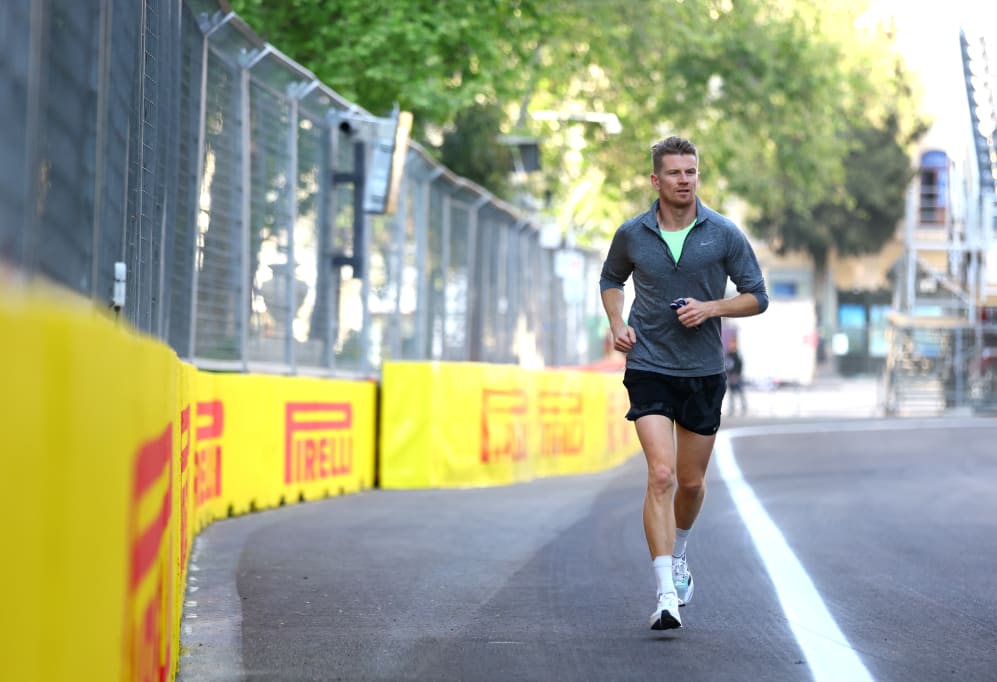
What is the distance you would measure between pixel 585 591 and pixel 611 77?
28.8 meters

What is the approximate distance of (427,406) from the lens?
53.5 feet

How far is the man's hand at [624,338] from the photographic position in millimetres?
7145

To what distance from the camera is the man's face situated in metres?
7.05

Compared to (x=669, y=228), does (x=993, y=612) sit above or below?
below

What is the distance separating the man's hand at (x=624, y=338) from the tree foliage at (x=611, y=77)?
15182 millimetres

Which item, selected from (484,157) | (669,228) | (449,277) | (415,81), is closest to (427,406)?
(449,277)

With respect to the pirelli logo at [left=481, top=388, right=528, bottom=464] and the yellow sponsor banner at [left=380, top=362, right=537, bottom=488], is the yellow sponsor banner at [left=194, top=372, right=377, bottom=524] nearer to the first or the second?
the yellow sponsor banner at [left=380, top=362, right=537, bottom=488]

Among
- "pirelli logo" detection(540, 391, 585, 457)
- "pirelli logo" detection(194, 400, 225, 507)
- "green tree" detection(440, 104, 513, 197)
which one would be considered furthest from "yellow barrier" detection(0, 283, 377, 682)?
"green tree" detection(440, 104, 513, 197)

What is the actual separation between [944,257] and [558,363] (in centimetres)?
1793

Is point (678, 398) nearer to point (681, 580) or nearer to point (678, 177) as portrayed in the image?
point (681, 580)

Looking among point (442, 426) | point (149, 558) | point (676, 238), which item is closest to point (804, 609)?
point (676, 238)

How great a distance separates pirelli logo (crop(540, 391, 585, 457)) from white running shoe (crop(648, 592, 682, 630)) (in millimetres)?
12866

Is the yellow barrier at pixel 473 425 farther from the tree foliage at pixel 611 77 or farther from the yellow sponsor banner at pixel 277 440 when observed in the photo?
the tree foliage at pixel 611 77

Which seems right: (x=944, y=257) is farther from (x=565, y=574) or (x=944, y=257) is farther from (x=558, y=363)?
(x=565, y=574)
